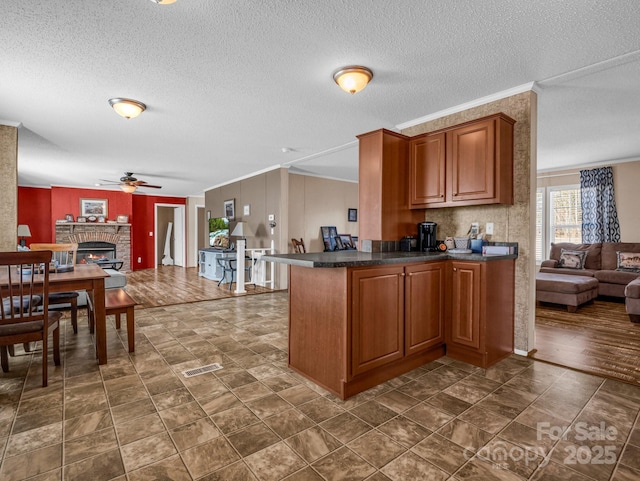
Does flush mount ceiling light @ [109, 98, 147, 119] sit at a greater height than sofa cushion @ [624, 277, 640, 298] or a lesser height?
greater

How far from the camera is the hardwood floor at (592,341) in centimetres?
279

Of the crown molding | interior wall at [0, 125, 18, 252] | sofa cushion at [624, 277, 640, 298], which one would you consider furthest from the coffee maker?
interior wall at [0, 125, 18, 252]

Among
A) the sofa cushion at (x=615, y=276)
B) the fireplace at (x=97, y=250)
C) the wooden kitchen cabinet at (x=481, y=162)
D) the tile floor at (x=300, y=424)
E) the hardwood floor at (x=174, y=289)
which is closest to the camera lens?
the tile floor at (x=300, y=424)

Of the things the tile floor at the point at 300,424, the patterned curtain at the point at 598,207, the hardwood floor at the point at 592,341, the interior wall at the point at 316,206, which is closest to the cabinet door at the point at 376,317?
the tile floor at the point at 300,424

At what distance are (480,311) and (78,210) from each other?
10.6 m

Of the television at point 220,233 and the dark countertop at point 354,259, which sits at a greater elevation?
the television at point 220,233

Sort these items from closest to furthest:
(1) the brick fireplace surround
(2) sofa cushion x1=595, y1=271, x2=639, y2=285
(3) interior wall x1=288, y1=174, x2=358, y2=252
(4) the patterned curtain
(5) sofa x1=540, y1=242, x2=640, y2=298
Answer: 1. (2) sofa cushion x1=595, y1=271, x2=639, y2=285
2. (5) sofa x1=540, y1=242, x2=640, y2=298
3. (4) the patterned curtain
4. (3) interior wall x1=288, y1=174, x2=358, y2=252
5. (1) the brick fireplace surround

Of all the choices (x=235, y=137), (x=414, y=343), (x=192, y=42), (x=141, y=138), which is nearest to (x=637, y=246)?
(x=414, y=343)

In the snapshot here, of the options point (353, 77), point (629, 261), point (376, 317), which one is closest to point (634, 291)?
point (629, 261)

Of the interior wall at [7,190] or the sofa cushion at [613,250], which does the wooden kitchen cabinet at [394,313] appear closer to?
the interior wall at [7,190]

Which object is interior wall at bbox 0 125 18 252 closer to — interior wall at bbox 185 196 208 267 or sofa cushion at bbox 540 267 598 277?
interior wall at bbox 185 196 208 267

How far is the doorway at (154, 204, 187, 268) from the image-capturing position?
11289 millimetres

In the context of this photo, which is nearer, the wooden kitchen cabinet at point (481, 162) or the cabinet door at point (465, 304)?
the cabinet door at point (465, 304)

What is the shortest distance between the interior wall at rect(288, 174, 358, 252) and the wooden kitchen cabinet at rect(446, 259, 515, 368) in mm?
4596
